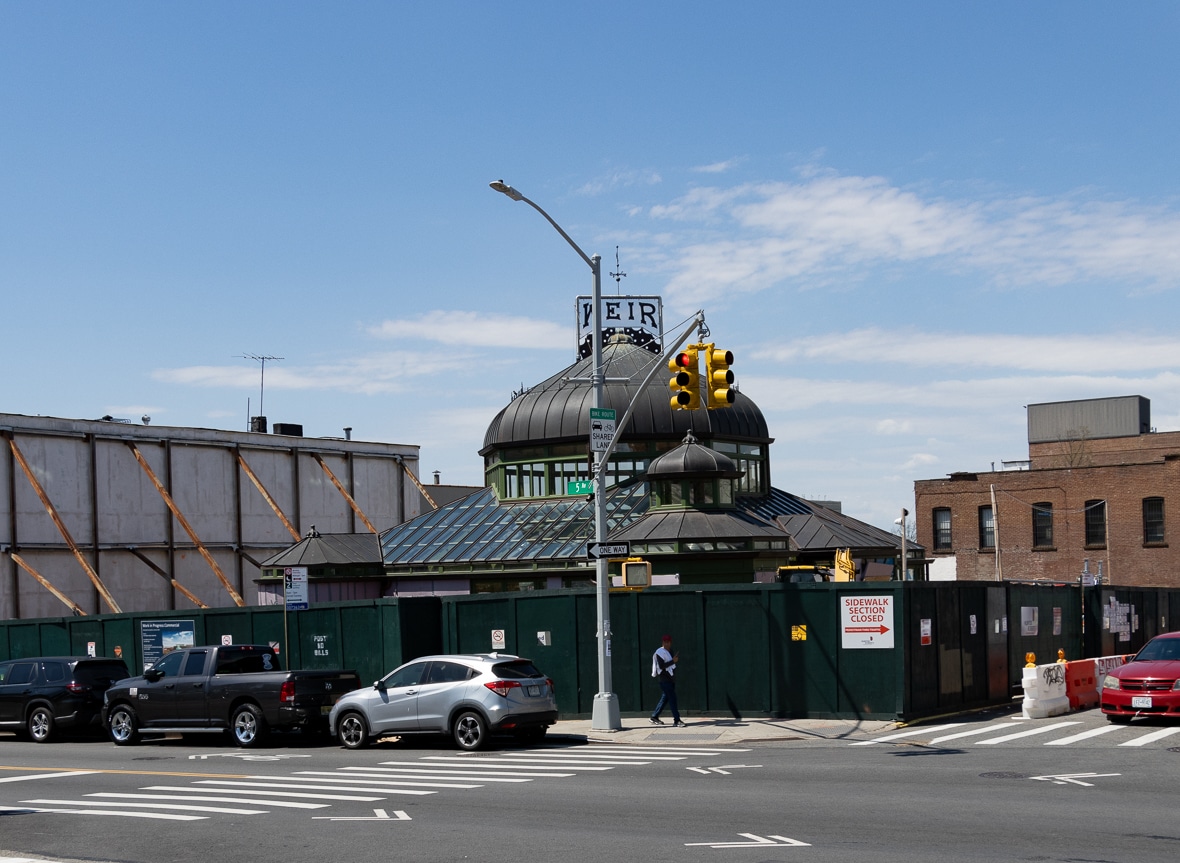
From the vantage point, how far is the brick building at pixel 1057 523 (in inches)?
2530

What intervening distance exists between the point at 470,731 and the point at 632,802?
7.15 metres

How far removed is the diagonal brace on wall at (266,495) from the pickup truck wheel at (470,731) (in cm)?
3497

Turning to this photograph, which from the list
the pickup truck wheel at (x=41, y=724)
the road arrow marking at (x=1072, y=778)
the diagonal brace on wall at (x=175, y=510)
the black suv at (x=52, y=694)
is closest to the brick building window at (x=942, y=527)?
the diagonal brace on wall at (x=175, y=510)

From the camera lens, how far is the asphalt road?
1223 centimetres

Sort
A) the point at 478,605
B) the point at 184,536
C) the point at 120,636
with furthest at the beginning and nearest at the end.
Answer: the point at 184,536, the point at 120,636, the point at 478,605

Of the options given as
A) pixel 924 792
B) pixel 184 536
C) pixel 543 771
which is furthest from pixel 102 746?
pixel 184 536

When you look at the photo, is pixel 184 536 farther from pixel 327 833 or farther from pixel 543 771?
pixel 327 833

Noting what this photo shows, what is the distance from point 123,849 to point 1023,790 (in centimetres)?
991

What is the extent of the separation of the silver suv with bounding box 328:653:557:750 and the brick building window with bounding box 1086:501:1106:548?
167 feet

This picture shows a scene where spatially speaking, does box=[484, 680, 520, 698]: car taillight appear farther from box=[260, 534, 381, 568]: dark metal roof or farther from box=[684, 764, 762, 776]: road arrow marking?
box=[260, 534, 381, 568]: dark metal roof

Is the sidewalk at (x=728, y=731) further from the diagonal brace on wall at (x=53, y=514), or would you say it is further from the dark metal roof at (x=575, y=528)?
the diagonal brace on wall at (x=53, y=514)

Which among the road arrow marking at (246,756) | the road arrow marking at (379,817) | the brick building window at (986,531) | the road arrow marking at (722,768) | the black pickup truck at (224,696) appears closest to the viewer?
the road arrow marking at (379,817)

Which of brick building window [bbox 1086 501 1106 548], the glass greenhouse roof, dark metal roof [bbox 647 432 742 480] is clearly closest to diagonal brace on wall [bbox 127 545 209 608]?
the glass greenhouse roof

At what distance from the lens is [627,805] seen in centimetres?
1492
